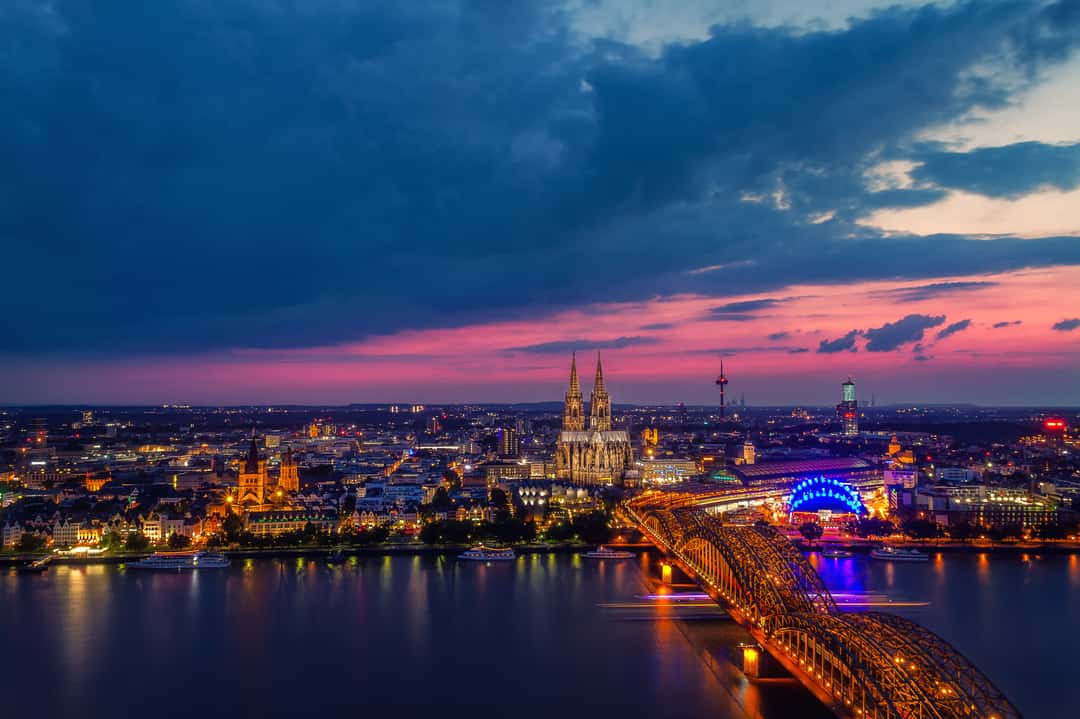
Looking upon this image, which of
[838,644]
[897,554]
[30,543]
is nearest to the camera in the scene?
[838,644]

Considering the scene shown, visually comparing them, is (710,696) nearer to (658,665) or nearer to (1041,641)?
(658,665)

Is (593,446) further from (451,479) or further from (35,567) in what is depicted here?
(35,567)

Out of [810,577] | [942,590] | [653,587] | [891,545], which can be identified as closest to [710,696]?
[810,577]

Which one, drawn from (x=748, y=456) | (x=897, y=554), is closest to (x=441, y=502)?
(x=897, y=554)

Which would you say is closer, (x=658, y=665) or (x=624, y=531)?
(x=658, y=665)

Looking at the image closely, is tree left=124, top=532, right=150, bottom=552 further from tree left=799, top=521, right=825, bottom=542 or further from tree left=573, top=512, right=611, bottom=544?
tree left=799, top=521, right=825, bottom=542

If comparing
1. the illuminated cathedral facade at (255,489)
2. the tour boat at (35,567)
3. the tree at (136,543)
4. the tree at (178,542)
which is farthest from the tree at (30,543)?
the illuminated cathedral facade at (255,489)

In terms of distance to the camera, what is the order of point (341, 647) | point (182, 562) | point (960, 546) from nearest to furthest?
point (341, 647) < point (182, 562) < point (960, 546)
